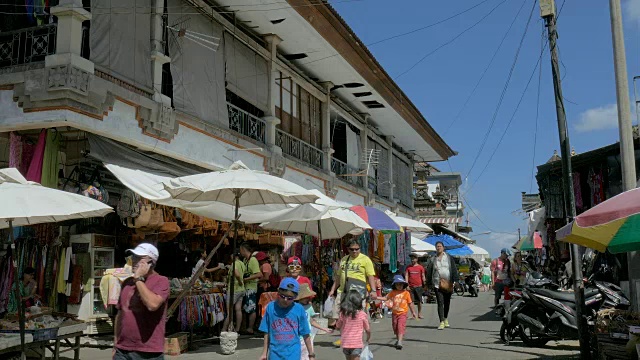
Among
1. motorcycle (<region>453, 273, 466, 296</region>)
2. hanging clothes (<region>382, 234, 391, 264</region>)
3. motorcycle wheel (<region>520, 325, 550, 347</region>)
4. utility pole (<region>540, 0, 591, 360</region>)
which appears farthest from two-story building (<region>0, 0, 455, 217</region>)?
motorcycle (<region>453, 273, 466, 296</region>)

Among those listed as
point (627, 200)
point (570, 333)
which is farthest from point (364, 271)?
point (627, 200)

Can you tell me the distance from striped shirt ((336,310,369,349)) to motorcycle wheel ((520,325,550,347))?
183 inches

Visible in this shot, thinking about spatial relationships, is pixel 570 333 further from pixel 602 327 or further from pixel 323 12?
pixel 323 12

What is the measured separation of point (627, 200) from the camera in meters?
6.99

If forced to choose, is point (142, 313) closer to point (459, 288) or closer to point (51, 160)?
point (51, 160)

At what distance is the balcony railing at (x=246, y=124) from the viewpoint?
48.4 ft

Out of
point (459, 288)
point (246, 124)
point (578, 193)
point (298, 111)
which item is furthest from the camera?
point (459, 288)

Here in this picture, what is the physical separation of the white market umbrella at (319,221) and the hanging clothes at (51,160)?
4.00 metres

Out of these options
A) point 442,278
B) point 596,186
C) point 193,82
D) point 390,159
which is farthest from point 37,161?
point 390,159

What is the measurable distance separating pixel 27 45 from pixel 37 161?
2180mm

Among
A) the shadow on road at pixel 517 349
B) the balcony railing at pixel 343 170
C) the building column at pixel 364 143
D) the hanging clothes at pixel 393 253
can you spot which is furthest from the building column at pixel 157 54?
the hanging clothes at pixel 393 253

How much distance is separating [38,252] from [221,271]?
4.42 metres

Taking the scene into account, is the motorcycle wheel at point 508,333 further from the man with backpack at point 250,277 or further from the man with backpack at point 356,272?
the man with backpack at point 250,277

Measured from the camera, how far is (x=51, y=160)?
999 centimetres
